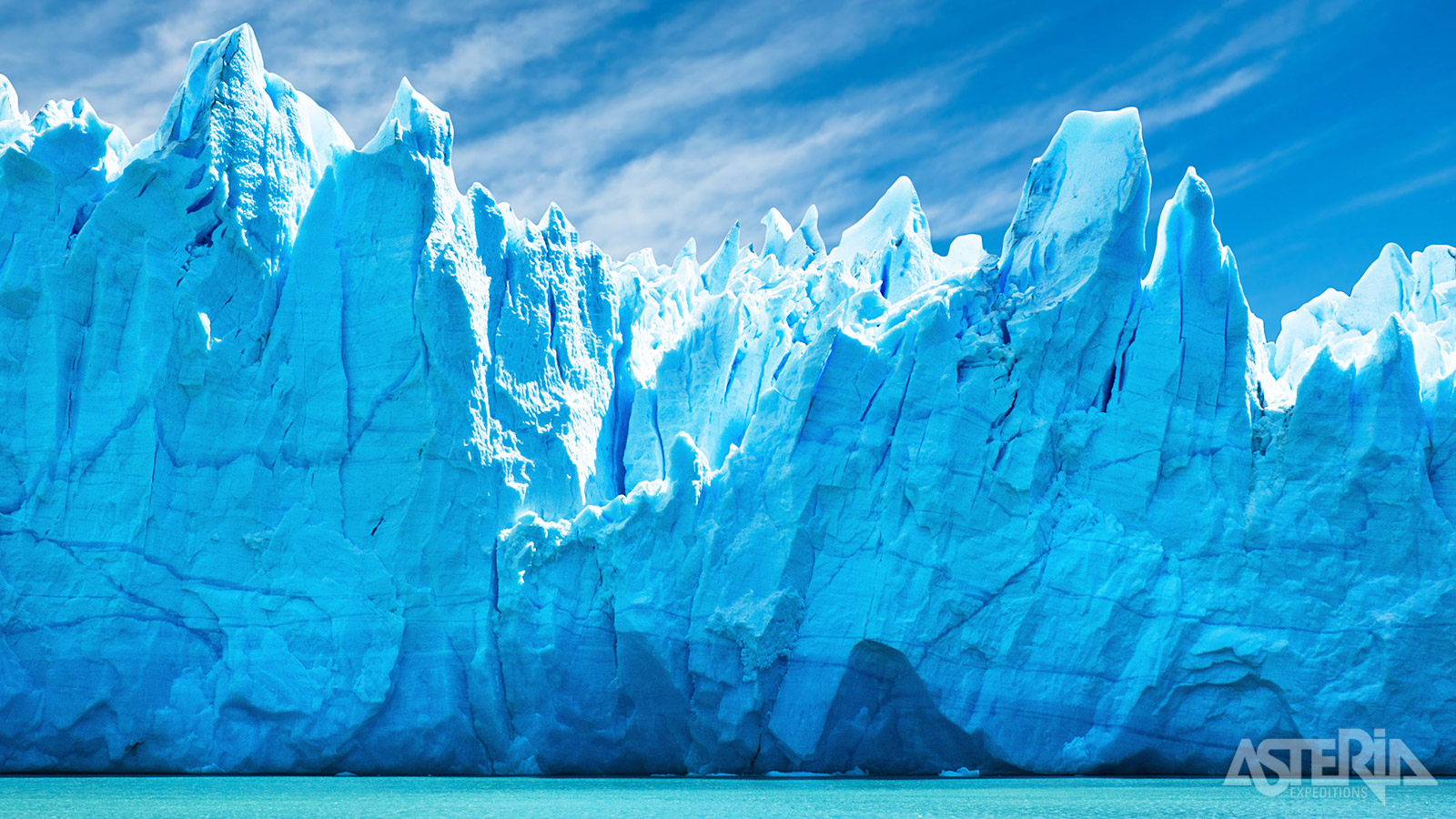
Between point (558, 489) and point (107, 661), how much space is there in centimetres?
517

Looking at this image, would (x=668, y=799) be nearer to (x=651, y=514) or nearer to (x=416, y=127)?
(x=651, y=514)

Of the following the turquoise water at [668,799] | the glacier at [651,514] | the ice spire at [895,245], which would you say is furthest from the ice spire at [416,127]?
the turquoise water at [668,799]

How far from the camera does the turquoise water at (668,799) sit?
8.88 m

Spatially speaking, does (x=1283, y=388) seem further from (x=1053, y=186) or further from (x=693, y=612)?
(x=693, y=612)

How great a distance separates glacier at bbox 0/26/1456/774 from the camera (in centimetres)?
1285

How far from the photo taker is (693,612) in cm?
1321

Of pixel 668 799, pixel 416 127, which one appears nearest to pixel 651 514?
pixel 668 799

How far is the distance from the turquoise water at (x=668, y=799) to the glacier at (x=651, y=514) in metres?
0.83

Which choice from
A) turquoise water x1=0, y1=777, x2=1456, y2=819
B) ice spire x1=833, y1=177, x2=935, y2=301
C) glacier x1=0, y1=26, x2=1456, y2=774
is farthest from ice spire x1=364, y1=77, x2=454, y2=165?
turquoise water x1=0, y1=777, x2=1456, y2=819

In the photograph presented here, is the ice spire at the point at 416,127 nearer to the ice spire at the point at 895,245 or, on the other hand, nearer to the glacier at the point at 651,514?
the glacier at the point at 651,514

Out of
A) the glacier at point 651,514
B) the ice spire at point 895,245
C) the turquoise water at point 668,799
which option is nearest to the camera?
the turquoise water at point 668,799

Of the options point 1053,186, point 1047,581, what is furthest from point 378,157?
point 1047,581

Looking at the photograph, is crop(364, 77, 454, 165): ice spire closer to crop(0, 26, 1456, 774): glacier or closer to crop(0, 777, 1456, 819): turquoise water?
crop(0, 26, 1456, 774): glacier

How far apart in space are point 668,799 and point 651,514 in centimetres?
381
